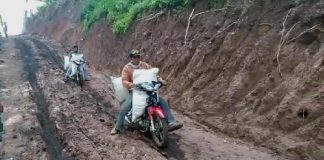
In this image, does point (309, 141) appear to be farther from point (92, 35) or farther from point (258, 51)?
point (92, 35)

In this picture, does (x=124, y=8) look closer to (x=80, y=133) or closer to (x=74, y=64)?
(x=74, y=64)

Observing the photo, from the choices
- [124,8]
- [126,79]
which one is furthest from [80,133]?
[124,8]

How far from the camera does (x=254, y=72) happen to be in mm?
9141

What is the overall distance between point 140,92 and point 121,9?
13.6 meters

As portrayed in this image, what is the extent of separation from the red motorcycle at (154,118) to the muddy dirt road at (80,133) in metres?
0.22

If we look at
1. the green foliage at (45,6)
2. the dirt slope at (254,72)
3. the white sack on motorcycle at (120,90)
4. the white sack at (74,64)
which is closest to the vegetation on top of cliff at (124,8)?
the dirt slope at (254,72)

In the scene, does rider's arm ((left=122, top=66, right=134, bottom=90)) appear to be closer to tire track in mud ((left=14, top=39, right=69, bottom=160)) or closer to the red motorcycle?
the red motorcycle

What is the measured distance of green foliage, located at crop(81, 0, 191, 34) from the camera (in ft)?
50.8

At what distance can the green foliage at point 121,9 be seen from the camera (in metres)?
15.5

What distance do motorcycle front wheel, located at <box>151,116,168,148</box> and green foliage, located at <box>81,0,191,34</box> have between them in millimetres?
6657

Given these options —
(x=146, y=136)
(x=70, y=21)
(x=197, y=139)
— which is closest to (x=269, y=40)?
(x=197, y=139)

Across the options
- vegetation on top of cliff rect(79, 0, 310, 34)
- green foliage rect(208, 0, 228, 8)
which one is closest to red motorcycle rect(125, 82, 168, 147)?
vegetation on top of cliff rect(79, 0, 310, 34)

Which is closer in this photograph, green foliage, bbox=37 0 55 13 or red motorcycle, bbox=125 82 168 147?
red motorcycle, bbox=125 82 168 147

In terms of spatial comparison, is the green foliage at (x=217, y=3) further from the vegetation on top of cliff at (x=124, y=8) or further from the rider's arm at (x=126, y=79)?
the rider's arm at (x=126, y=79)
